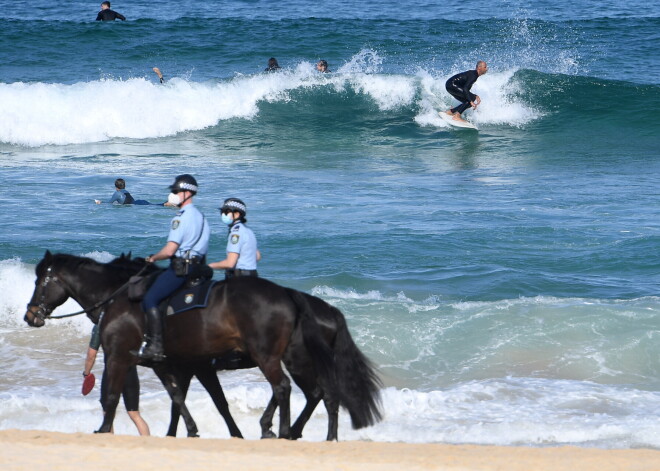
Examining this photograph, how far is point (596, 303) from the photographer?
13836mm

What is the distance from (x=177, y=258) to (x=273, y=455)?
194cm

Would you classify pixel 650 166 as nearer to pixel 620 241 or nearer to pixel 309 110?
pixel 620 241

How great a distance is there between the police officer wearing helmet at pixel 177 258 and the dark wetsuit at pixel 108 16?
1208 inches

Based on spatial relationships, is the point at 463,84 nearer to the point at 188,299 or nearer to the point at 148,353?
the point at 188,299

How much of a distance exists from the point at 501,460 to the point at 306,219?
1095 centimetres

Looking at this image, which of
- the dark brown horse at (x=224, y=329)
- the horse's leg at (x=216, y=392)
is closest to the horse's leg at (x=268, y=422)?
the dark brown horse at (x=224, y=329)

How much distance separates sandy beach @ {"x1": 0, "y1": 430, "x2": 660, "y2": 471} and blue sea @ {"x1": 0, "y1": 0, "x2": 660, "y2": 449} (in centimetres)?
167

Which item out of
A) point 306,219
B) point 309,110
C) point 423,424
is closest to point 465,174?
point 306,219

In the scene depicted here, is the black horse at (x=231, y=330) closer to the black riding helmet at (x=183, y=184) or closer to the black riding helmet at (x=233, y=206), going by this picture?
the black riding helmet at (x=233, y=206)

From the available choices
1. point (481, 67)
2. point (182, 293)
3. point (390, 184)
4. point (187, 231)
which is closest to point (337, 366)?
point (182, 293)

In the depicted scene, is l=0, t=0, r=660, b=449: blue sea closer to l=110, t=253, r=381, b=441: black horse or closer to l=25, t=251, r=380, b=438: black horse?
l=110, t=253, r=381, b=441: black horse

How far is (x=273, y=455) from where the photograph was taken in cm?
789

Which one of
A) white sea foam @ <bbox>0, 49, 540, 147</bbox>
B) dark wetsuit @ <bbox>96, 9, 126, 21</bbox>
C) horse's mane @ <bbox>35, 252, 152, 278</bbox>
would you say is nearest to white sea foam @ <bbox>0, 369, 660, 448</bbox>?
horse's mane @ <bbox>35, 252, 152, 278</bbox>

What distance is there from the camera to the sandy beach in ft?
24.7
